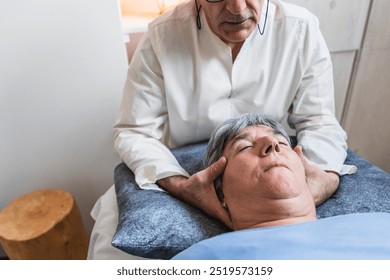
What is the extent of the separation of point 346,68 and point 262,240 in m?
1.34

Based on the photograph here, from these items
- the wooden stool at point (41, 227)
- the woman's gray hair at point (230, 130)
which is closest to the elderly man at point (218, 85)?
the woman's gray hair at point (230, 130)

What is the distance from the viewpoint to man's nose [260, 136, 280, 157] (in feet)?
2.97

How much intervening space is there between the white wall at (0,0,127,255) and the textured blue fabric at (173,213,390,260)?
90 cm

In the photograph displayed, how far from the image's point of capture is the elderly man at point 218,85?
1.10 m

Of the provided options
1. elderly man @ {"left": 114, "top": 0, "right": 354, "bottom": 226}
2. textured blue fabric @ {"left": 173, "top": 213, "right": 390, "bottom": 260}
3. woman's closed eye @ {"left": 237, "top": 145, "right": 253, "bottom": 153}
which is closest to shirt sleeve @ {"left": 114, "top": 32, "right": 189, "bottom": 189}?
elderly man @ {"left": 114, "top": 0, "right": 354, "bottom": 226}

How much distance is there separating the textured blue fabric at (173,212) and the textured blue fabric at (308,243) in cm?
10

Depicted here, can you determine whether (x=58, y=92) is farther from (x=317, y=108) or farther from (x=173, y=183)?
(x=317, y=108)

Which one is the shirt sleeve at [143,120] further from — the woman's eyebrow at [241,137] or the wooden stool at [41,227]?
the wooden stool at [41,227]

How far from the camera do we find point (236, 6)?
0.91 m

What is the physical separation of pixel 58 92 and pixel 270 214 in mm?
1033

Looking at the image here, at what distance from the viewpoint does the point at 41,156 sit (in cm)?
149

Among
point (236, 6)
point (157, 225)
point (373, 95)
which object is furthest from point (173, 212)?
point (373, 95)

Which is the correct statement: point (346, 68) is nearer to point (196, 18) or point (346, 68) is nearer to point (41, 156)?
point (196, 18)

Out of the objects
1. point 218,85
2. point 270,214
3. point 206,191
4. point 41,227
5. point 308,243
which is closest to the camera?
point 308,243
